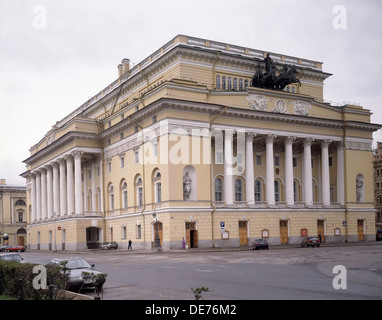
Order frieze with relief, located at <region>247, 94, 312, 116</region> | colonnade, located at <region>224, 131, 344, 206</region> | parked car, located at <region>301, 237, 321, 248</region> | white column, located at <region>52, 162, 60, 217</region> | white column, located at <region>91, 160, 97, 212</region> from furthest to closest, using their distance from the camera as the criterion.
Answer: white column, located at <region>52, 162, 60, 217</region>, white column, located at <region>91, 160, 97, 212</region>, frieze with relief, located at <region>247, 94, 312, 116</region>, colonnade, located at <region>224, 131, 344, 206</region>, parked car, located at <region>301, 237, 321, 248</region>

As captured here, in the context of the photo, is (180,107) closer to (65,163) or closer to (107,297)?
(65,163)

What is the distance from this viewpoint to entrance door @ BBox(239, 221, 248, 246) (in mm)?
54156

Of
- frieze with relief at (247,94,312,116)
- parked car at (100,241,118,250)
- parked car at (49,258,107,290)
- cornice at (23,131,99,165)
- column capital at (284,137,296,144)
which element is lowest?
parked car at (100,241,118,250)

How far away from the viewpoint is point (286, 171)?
5916cm

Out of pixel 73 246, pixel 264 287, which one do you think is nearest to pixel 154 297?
pixel 264 287

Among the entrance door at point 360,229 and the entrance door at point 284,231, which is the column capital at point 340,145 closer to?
the entrance door at point 360,229

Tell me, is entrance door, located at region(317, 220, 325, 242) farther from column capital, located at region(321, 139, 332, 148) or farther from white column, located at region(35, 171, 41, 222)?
white column, located at region(35, 171, 41, 222)

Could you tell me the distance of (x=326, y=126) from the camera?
6128 cm

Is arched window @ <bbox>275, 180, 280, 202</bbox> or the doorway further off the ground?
arched window @ <bbox>275, 180, 280, 202</bbox>

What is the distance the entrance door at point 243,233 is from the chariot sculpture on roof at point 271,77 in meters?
16.0

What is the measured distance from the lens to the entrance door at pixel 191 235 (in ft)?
165

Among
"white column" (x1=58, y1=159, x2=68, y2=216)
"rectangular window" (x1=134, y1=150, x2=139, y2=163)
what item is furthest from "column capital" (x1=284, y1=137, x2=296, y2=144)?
"white column" (x1=58, y1=159, x2=68, y2=216)

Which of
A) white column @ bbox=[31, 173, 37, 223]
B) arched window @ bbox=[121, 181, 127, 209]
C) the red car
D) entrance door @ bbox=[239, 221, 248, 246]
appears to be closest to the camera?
entrance door @ bbox=[239, 221, 248, 246]
